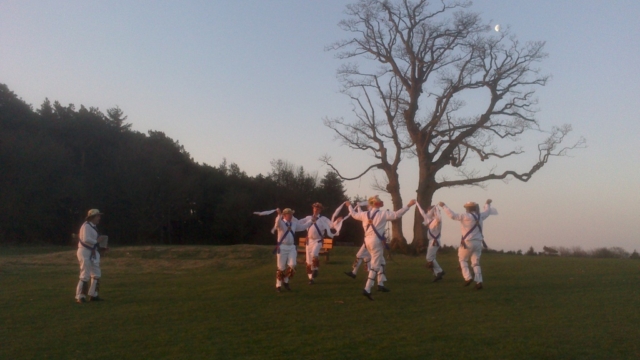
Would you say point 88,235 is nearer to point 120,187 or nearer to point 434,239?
point 434,239

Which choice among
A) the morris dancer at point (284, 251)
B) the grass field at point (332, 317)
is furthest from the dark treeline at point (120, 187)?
the morris dancer at point (284, 251)

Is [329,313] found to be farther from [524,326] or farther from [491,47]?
[491,47]

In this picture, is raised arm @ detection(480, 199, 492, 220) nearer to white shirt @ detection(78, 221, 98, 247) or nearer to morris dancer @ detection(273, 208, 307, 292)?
morris dancer @ detection(273, 208, 307, 292)

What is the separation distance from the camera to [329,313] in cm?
1190

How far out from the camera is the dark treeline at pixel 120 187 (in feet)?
155

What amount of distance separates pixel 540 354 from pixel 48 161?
47.8 m

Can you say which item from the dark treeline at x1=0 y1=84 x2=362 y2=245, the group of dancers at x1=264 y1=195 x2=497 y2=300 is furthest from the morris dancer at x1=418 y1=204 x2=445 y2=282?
the dark treeline at x1=0 y1=84 x2=362 y2=245

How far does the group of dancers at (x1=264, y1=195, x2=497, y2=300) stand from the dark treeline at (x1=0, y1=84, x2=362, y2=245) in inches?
1335


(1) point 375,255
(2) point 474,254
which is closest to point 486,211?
(2) point 474,254

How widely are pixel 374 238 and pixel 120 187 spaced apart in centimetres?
4401

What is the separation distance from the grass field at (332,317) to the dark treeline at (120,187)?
103 feet

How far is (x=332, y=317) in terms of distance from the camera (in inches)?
452

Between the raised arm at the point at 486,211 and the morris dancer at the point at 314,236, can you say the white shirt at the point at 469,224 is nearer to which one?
the raised arm at the point at 486,211

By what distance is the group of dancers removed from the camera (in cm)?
1365
